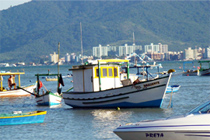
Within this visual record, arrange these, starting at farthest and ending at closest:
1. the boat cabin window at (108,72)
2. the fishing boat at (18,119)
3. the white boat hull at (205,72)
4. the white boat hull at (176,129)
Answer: the white boat hull at (205,72)
the boat cabin window at (108,72)
the fishing boat at (18,119)
the white boat hull at (176,129)

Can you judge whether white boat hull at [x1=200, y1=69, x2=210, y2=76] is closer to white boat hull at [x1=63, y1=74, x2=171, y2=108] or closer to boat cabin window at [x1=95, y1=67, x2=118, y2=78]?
boat cabin window at [x1=95, y1=67, x2=118, y2=78]

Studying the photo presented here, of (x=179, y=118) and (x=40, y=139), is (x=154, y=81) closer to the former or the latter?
(x=40, y=139)

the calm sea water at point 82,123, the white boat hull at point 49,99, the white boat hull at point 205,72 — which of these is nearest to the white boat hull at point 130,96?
the calm sea water at point 82,123

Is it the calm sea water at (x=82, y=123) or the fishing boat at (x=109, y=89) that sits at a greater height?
the fishing boat at (x=109, y=89)

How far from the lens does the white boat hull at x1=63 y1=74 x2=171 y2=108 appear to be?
34.7 m

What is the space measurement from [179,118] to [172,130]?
595mm

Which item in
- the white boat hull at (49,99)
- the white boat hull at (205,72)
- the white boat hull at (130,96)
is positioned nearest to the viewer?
the white boat hull at (130,96)

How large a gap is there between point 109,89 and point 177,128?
18.4 m

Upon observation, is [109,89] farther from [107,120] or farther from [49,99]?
[49,99]

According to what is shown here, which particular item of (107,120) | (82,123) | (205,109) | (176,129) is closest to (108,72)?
(107,120)

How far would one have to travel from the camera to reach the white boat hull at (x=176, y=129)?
1770 centimetres

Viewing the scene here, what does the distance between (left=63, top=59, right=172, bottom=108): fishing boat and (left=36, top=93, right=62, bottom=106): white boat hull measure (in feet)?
12.1

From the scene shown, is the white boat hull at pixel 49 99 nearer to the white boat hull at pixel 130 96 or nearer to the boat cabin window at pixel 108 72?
the white boat hull at pixel 130 96

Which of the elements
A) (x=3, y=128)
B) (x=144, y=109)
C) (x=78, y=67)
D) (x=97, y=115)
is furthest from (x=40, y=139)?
(x=78, y=67)
